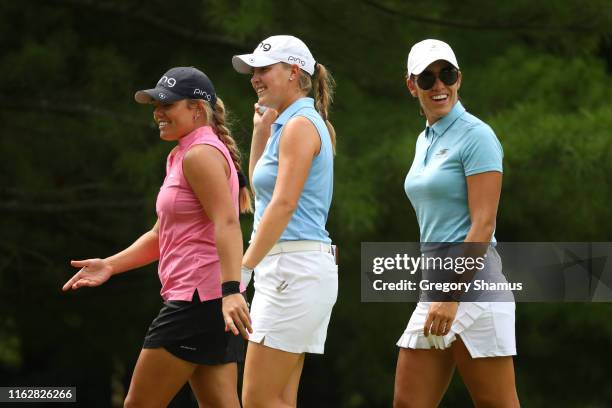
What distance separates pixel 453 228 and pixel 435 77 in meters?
0.48

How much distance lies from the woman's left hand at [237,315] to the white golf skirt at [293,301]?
0.76 ft

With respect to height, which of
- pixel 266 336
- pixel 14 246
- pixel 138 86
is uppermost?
pixel 138 86

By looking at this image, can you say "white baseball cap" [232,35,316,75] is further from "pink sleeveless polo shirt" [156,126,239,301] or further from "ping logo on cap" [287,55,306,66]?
"pink sleeveless polo shirt" [156,126,239,301]

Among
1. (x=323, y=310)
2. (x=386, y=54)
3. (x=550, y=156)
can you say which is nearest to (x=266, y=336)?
(x=323, y=310)

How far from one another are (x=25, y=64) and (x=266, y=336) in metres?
5.63

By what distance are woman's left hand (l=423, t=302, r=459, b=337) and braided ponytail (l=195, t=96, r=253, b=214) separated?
0.71 m

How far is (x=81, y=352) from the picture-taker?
11.2 metres

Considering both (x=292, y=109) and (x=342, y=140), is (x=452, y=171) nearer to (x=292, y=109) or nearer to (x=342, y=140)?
(x=292, y=109)

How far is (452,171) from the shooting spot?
12.5 feet

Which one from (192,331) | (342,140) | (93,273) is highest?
(342,140)

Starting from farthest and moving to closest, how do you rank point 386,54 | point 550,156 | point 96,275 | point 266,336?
point 386,54, point 550,156, point 96,275, point 266,336

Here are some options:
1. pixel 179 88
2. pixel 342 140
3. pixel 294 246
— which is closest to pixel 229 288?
pixel 294 246

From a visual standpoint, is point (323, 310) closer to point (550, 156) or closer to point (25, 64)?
point (550, 156)

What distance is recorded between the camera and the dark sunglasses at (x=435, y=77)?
3916 millimetres
